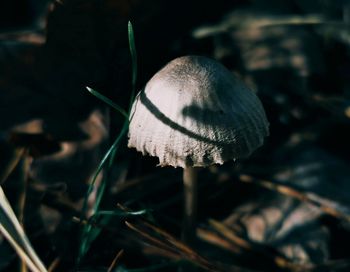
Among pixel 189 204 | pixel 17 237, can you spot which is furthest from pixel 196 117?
pixel 17 237

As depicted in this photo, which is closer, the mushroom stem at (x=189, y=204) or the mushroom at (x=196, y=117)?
the mushroom at (x=196, y=117)

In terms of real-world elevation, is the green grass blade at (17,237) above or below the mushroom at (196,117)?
below

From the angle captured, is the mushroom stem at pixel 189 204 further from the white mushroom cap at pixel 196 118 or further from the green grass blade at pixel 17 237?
the green grass blade at pixel 17 237

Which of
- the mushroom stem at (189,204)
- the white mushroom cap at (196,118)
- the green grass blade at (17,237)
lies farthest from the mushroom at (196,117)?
the green grass blade at (17,237)

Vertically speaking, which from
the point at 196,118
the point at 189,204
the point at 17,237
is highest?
the point at 196,118

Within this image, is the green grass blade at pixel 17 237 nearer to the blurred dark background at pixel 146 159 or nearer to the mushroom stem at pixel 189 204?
the blurred dark background at pixel 146 159

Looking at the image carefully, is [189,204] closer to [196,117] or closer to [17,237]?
[196,117]

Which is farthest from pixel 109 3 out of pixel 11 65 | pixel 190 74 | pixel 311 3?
pixel 311 3
